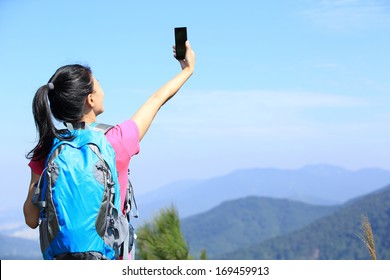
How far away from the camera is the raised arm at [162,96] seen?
78.3 inches

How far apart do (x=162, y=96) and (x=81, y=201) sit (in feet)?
1.61

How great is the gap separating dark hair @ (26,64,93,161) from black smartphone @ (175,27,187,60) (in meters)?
0.40

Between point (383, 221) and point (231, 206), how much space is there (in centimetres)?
7133

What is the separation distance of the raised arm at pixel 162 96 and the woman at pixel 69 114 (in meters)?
0.06

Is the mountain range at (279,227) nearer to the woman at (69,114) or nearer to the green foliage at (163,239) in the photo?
the green foliage at (163,239)

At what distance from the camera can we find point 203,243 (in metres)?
143

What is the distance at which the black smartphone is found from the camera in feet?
7.04

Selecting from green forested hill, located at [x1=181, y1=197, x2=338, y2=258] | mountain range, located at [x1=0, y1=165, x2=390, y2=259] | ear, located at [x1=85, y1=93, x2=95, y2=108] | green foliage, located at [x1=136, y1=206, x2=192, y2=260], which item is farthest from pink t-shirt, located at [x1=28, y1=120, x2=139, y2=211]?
green forested hill, located at [x1=181, y1=197, x2=338, y2=258]

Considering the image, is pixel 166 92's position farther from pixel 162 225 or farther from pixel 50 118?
pixel 162 225

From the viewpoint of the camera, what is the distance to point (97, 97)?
6.24 feet

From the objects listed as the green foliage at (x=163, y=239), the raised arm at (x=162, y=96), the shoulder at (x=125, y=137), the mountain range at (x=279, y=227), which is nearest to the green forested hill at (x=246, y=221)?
the mountain range at (x=279, y=227)

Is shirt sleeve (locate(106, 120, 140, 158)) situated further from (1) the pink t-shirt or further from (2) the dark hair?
(2) the dark hair
